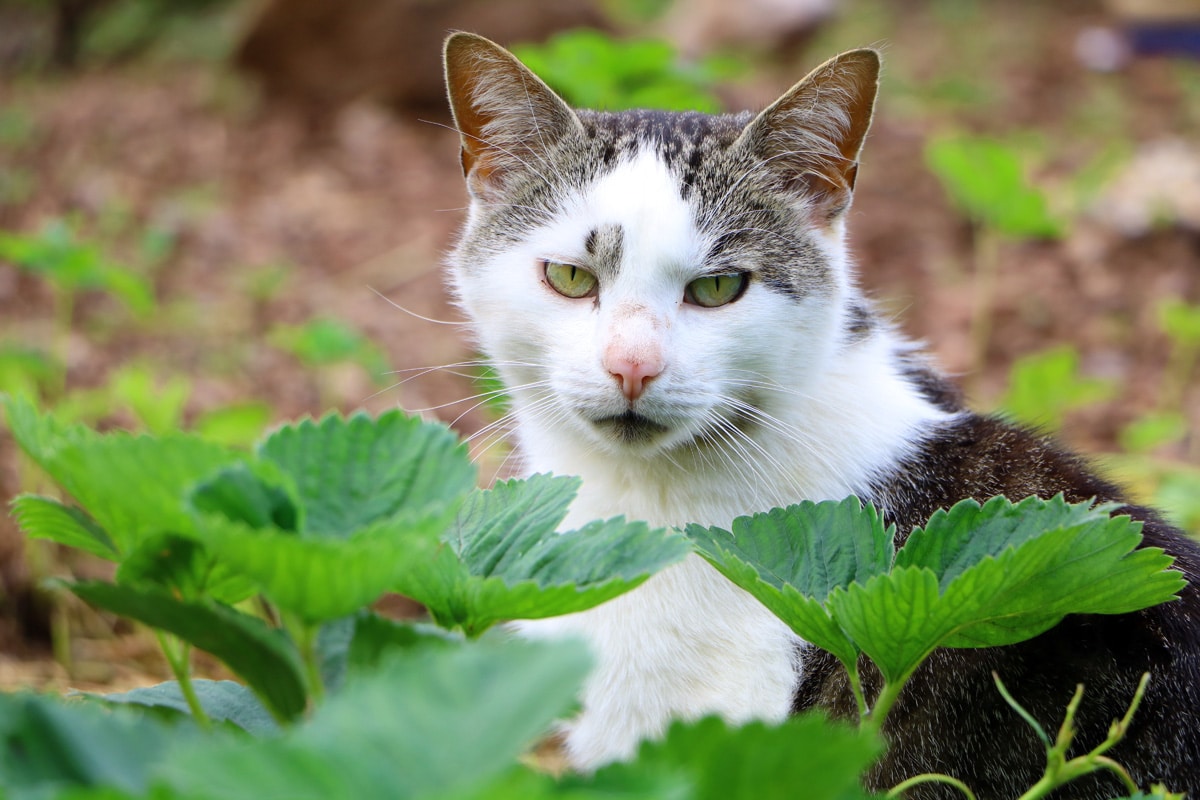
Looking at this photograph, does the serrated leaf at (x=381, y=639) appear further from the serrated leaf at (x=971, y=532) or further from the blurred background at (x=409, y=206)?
the blurred background at (x=409, y=206)

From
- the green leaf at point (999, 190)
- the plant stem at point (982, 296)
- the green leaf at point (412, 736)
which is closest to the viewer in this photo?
the green leaf at point (412, 736)

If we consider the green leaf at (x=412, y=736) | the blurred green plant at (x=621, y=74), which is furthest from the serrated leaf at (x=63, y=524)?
the blurred green plant at (x=621, y=74)

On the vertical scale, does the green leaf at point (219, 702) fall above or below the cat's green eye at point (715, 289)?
below

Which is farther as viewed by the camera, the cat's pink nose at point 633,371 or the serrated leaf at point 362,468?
the cat's pink nose at point 633,371

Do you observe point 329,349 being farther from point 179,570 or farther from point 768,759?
point 768,759

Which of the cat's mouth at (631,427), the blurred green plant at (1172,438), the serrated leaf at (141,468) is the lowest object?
the blurred green plant at (1172,438)

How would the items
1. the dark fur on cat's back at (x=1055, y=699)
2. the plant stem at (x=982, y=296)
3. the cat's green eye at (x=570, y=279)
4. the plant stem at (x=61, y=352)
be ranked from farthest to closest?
the plant stem at (x=982, y=296)
the plant stem at (x=61, y=352)
the cat's green eye at (x=570, y=279)
the dark fur on cat's back at (x=1055, y=699)

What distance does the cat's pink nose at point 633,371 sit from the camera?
5.60 ft

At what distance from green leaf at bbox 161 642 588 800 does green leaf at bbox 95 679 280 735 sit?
0.39 m

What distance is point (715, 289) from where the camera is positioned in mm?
1936

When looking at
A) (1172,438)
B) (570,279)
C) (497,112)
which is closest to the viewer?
(570,279)

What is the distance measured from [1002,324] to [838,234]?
2.74 metres

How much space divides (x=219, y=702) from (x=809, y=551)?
544 mm

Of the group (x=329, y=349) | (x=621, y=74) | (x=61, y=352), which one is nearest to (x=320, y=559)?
(x=329, y=349)
